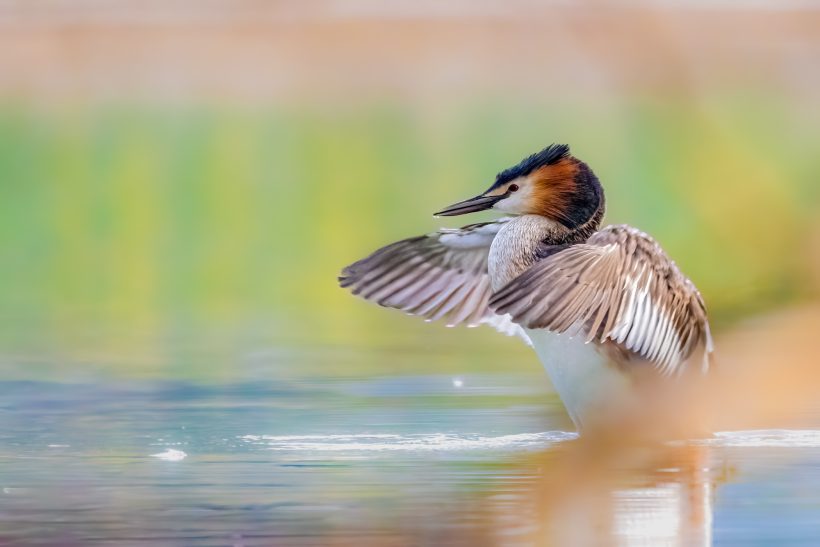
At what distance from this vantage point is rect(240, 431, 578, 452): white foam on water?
5.63 metres

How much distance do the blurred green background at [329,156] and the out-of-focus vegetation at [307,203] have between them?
3 centimetres

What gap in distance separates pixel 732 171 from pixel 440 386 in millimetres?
6190

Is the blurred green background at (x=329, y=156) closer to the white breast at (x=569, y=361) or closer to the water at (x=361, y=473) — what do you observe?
the water at (x=361, y=473)

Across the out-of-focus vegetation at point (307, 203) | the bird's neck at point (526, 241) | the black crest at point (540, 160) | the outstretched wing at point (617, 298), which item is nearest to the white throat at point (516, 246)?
Result: the bird's neck at point (526, 241)

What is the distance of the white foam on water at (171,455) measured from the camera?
546 centimetres

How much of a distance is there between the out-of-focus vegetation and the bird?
1.37 metres

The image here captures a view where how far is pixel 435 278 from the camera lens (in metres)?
6.55

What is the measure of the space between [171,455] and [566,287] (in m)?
1.33

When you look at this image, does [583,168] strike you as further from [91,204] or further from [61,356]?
[91,204]

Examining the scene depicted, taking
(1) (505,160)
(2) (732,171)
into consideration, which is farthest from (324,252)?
(2) (732,171)

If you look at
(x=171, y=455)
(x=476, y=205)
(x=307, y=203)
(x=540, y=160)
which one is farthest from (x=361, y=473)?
(x=307, y=203)

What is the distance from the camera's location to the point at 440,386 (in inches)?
275

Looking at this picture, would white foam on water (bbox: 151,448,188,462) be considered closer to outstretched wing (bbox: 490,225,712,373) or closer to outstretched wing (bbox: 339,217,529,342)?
outstretched wing (bbox: 490,225,712,373)

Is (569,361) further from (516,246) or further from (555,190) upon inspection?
(555,190)
